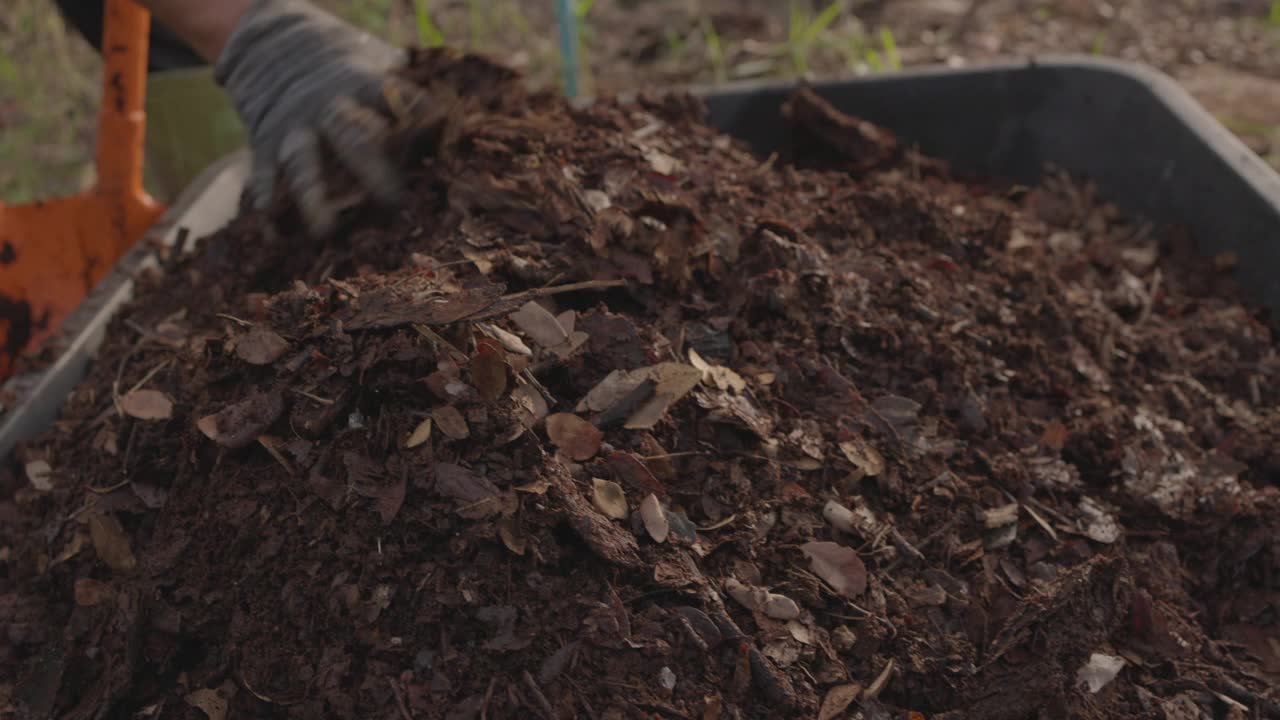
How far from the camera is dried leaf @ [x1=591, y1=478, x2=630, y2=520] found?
98cm

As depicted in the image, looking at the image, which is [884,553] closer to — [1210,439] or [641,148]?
[1210,439]

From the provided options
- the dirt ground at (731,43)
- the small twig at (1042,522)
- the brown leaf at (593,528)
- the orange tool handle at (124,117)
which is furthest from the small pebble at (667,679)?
the dirt ground at (731,43)

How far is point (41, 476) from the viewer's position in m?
1.23

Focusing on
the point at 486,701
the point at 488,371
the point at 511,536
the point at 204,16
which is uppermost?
the point at 204,16

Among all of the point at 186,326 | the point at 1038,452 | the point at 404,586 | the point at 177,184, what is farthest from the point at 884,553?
the point at 177,184

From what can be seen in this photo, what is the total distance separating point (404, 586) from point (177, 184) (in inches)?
79.9

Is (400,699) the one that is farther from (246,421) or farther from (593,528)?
(246,421)

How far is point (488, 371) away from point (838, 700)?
0.51 meters

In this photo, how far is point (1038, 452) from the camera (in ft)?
4.10

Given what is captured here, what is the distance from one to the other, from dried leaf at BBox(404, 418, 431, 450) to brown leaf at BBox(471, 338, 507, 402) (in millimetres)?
68

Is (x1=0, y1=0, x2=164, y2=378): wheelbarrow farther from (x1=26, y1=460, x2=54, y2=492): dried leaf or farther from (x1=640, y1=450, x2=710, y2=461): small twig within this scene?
(x1=640, y1=450, x2=710, y2=461): small twig

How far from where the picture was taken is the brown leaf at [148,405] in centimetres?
116

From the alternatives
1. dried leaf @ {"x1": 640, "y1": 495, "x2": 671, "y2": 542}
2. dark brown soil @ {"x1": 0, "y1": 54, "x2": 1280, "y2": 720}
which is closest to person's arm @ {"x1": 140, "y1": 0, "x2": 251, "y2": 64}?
dark brown soil @ {"x1": 0, "y1": 54, "x2": 1280, "y2": 720}

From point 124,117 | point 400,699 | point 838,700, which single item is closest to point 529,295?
point 400,699
